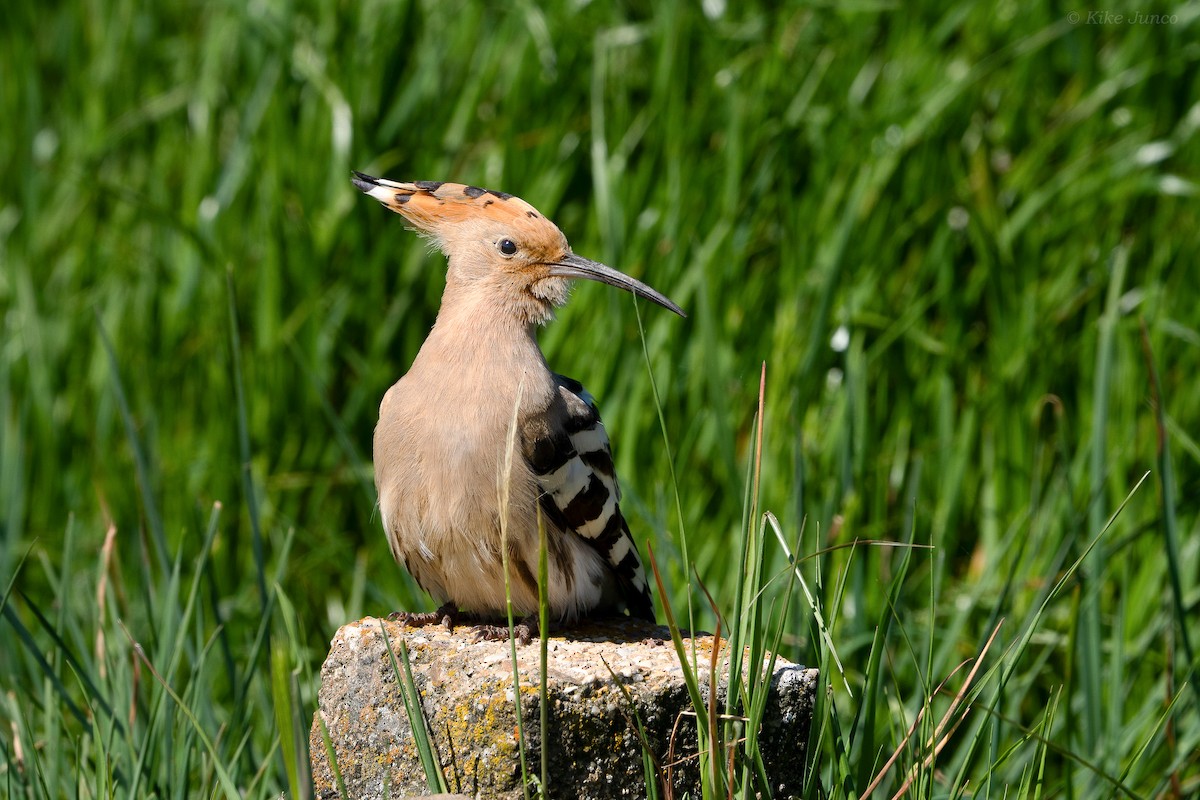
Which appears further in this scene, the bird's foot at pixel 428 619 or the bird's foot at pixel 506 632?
the bird's foot at pixel 428 619

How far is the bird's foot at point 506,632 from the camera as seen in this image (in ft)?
6.74

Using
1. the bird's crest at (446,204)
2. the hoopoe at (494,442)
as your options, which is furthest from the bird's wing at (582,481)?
the bird's crest at (446,204)

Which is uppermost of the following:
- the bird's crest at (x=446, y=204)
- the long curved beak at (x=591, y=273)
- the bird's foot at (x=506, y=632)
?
the bird's crest at (x=446, y=204)

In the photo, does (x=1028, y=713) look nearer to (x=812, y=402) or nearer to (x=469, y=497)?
(x=812, y=402)

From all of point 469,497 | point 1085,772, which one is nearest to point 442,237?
point 469,497

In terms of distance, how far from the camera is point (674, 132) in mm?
3773

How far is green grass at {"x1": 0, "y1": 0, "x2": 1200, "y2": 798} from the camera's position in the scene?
3.22m

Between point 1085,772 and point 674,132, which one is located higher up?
point 674,132

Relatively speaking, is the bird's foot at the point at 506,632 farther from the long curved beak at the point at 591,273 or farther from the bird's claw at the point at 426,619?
the long curved beak at the point at 591,273

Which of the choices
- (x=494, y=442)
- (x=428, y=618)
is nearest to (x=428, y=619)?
(x=428, y=618)

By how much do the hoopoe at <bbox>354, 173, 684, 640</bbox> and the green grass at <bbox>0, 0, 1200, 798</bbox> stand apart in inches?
24.9

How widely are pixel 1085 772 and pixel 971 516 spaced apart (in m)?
1.00

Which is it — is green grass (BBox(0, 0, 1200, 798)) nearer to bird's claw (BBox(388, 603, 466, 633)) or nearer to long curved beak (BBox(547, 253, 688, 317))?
long curved beak (BBox(547, 253, 688, 317))

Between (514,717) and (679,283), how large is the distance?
1959mm
